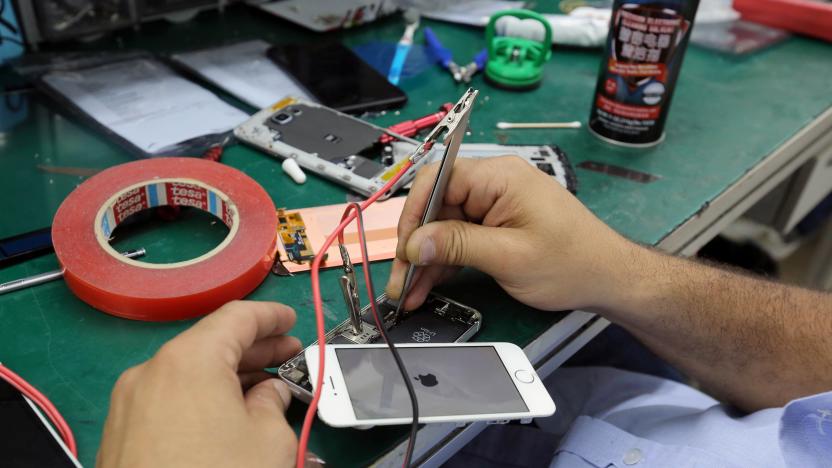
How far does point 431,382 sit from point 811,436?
1.23 feet

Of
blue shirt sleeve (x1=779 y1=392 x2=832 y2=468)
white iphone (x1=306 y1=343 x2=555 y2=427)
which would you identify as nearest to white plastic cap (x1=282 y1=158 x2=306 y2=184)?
white iphone (x1=306 y1=343 x2=555 y2=427)

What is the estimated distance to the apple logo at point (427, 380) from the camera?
569 mm

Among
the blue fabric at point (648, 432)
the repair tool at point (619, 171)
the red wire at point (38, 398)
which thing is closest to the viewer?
the red wire at point (38, 398)

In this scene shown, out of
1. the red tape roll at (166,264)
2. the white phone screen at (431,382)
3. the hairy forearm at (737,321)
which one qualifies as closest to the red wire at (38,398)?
the red tape roll at (166,264)

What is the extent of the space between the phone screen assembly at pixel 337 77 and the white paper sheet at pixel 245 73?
0.02m

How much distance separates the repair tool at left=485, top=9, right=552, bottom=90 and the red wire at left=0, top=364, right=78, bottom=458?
853mm

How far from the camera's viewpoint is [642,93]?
95 cm

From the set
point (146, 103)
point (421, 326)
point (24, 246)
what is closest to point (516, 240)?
point (421, 326)

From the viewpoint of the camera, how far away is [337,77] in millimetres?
1114

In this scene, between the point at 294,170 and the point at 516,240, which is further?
the point at 294,170

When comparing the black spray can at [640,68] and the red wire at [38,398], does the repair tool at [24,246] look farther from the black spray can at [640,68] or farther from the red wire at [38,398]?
the black spray can at [640,68]

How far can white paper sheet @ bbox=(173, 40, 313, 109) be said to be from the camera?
105cm

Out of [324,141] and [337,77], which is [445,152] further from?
[337,77]

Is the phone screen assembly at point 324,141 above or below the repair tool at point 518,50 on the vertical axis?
below
